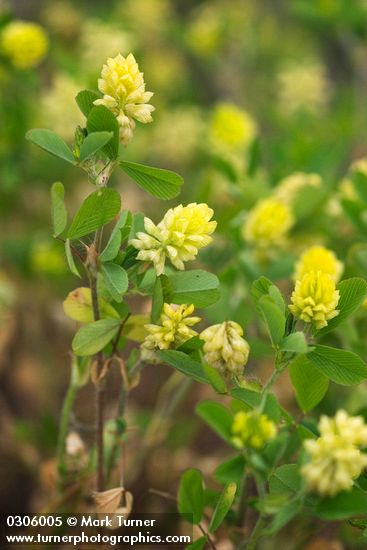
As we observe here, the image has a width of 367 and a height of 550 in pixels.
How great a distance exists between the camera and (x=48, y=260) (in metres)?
1.48

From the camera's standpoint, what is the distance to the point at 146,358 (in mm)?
779

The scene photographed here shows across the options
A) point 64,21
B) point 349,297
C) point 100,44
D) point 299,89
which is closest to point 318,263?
point 349,297

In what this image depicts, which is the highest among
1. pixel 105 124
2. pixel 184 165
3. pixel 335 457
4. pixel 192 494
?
pixel 105 124

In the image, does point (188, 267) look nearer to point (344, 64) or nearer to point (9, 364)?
point (9, 364)

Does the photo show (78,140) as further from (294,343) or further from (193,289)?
(294,343)

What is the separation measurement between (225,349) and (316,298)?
0.37 feet

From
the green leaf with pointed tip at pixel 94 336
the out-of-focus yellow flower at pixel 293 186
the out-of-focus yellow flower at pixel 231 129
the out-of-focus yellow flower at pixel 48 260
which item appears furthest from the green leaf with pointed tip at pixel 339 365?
the out-of-focus yellow flower at pixel 231 129

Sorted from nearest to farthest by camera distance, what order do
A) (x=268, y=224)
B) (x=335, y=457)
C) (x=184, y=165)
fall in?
(x=335, y=457) → (x=268, y=224) → (x=184, y=165)

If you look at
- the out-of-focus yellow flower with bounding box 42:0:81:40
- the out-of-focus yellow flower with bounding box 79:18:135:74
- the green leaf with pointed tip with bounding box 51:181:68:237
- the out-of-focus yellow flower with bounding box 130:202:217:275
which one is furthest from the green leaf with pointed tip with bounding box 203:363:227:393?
the out-of-focus yellow flower with bounding box 42:0:81:40

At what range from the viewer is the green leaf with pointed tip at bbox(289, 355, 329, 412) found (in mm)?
801

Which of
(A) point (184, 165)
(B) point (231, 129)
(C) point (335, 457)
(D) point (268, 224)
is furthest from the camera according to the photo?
(A) point (184, 165)

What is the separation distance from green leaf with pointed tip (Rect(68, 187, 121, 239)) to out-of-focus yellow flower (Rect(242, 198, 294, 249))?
47 centimetres

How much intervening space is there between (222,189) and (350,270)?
0.70 meters

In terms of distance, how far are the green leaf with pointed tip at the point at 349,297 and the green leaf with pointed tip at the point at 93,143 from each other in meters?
0.31
